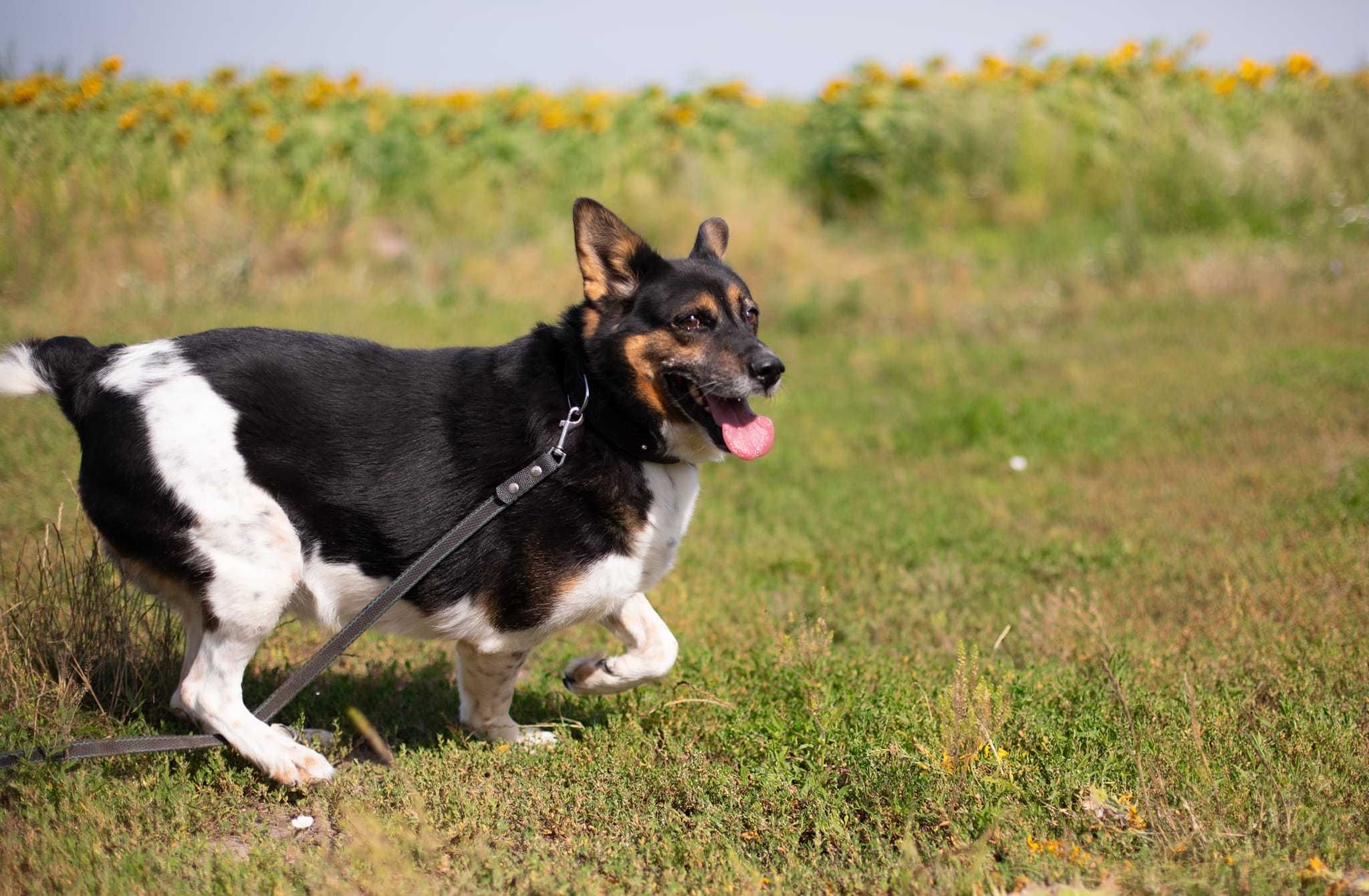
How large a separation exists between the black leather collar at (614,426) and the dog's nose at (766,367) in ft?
1.25

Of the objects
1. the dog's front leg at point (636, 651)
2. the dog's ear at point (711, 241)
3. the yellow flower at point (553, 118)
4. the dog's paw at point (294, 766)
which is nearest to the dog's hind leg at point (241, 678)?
the dog's paw at point (294, 766)

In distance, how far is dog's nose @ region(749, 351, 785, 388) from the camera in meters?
3.46

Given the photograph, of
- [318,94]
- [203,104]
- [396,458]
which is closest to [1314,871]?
[396,458]

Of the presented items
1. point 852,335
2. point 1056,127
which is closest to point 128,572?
point 852,335

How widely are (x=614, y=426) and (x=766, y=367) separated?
526mm

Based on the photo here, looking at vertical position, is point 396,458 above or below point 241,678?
above

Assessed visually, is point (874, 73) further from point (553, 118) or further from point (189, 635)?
point (189, 635)

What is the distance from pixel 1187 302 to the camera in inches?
430

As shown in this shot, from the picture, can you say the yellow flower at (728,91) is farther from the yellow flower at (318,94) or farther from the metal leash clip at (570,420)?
the metal leash clip at (570,420)

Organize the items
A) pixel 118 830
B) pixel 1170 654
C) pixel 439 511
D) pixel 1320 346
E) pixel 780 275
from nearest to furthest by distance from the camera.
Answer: pixel 118 830
pixel 439 511
pixel 1170 654
pixel 1320 346
pixel 780 275

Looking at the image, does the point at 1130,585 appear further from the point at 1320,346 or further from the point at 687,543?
the point at 1320,346

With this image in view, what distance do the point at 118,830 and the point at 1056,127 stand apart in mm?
14290

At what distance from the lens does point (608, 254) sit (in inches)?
144

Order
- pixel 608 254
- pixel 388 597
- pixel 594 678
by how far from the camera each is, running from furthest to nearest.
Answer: pixel 594 678
pixel 608 254
pixel 388 597
